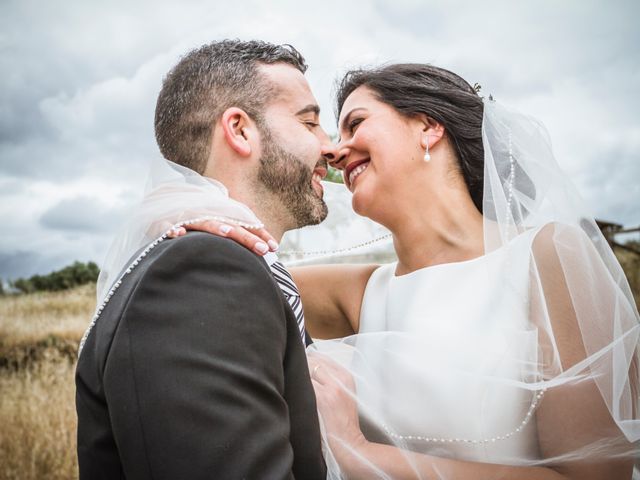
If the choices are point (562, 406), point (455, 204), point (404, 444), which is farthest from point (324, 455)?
point (455, 204)

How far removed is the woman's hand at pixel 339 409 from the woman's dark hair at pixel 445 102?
147cm

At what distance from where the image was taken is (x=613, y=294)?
2209 mm

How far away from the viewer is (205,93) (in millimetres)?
2518

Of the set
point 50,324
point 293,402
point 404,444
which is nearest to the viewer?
point 293,402

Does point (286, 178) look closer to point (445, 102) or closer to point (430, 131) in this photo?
point (430, 131)

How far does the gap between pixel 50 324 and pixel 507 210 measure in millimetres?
8698

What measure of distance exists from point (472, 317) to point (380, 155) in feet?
3.64

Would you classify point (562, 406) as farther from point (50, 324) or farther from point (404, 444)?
point (50, 324)

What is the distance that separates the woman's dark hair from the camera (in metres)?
3.07

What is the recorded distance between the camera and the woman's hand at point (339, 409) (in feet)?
6.61

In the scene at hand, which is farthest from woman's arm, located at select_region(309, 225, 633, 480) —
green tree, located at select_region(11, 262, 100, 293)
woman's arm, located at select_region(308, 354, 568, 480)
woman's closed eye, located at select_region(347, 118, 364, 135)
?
green tree, located at select_region(11, 262, 100, 293)

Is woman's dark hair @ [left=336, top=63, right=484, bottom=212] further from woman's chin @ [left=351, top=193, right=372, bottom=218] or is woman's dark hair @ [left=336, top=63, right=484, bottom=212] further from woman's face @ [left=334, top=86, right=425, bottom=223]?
woman's chin @ [left=351, top=193, right=372, bottom=218]

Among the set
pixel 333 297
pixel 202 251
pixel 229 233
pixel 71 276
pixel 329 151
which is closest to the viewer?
pixel 202 251

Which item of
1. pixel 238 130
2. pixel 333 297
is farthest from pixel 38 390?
pixel 238 130
